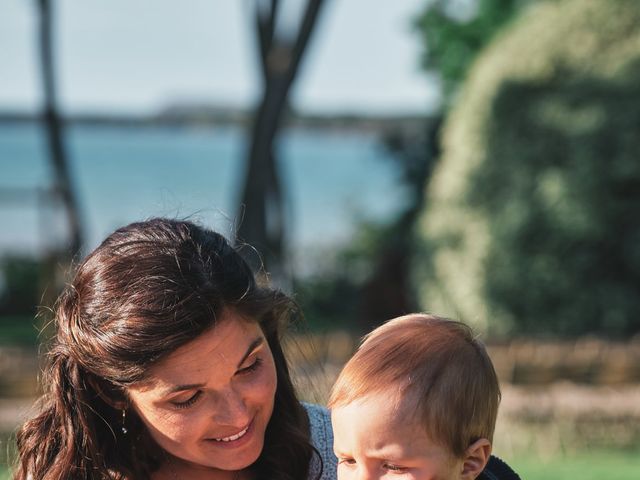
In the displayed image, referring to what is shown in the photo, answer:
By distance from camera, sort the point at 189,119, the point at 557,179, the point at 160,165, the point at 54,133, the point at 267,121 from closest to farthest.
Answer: the point at 267,121
the point at 557,179
the point at 54,133
the point at 189,119
the point at 160,165

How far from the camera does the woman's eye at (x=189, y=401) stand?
2592mm

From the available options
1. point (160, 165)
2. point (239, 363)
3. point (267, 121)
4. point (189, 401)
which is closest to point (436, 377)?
point (239, 363)

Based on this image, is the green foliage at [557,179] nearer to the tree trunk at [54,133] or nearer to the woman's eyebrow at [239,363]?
the tree trunk at [54,133]

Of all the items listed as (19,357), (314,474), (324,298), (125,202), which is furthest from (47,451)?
(125,202)

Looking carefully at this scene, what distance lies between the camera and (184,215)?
3.07 meters

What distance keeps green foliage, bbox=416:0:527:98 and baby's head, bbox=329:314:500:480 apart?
11097 millimetres

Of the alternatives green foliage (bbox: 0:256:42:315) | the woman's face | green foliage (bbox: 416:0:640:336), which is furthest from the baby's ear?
green foliage (bbox: 0:256:42:315)

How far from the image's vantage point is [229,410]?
257 cm

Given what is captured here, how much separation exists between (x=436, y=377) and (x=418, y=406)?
0.08 meters

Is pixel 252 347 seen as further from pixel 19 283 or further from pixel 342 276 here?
pixel 19 283

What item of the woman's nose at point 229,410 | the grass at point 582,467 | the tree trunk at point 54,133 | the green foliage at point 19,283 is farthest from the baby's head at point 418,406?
the green foliage at point 19,283

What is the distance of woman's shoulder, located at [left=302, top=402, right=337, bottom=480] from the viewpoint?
9.73 feet

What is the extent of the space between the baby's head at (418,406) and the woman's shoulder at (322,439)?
0.49 meters

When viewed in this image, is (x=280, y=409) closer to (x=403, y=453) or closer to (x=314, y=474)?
(x=314, y=474)
